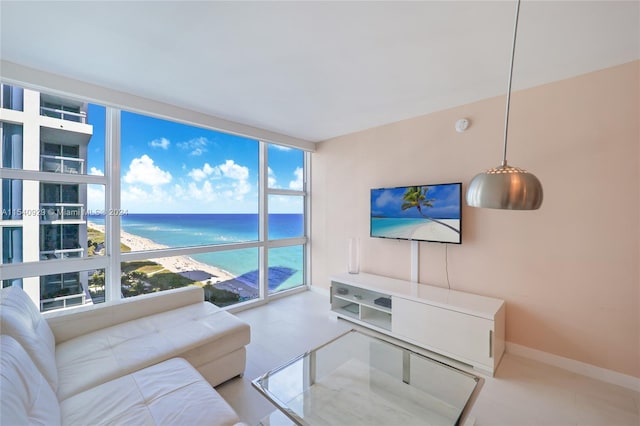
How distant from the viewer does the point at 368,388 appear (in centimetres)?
171

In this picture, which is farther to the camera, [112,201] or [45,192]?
[112,201]

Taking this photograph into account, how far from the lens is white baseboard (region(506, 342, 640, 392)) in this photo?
6.64 ft

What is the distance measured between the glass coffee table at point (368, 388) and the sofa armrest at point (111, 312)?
50.6 inches

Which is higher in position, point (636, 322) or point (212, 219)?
point (212, 219)

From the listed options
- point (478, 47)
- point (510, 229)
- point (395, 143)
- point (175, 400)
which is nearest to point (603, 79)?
point (478, 47)

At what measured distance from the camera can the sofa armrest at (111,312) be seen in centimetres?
186

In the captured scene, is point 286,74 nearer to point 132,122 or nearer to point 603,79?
point 132,122

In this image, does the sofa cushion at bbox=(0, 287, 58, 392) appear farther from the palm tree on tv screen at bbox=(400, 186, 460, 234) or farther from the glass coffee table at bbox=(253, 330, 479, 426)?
the palm tree on tv screen at bbox=(400, 186, 460, 234)

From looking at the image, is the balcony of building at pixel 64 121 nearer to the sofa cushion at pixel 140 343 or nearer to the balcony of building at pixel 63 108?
the balcony of building at pixel 63 108

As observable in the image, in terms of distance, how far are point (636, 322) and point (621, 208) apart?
34.6 inches

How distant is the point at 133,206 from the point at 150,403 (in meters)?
2.14

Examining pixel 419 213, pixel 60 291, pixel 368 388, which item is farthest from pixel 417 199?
pixel 60 291

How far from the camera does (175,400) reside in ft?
4.35

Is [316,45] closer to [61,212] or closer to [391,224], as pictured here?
[391,224]
